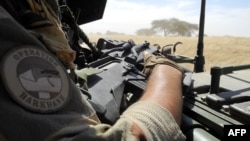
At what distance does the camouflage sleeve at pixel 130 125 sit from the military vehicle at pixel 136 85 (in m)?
0.23

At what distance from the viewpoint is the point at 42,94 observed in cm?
86

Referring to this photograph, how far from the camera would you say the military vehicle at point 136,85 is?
144 cm

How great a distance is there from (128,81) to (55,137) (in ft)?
3.65

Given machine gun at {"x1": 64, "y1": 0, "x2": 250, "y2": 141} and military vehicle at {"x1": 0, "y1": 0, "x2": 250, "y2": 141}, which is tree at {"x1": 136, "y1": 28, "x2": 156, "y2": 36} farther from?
machine gun at {"x1": 64, "y1": 0, "x2": 250, "y2": 141}

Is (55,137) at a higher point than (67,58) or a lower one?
lower

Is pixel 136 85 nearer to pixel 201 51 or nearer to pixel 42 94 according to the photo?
pixel 42 94

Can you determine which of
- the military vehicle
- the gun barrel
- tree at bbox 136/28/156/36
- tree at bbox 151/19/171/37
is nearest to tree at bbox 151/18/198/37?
tree at bbox 151/19/171/37

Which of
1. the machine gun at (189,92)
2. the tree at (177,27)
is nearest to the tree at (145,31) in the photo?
the tree at (177,27)

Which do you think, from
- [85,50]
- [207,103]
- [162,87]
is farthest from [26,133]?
[85,50]

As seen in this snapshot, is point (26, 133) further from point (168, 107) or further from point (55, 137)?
point (168, 107)

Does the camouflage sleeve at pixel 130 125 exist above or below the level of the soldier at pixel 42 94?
below

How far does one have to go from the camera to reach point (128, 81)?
196 centimetres

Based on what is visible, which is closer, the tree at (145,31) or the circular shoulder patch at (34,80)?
the circular shoulder patch at (34,80)

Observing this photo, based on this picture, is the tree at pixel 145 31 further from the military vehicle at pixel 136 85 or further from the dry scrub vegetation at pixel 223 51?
the military vehicle at pixel 136 85
